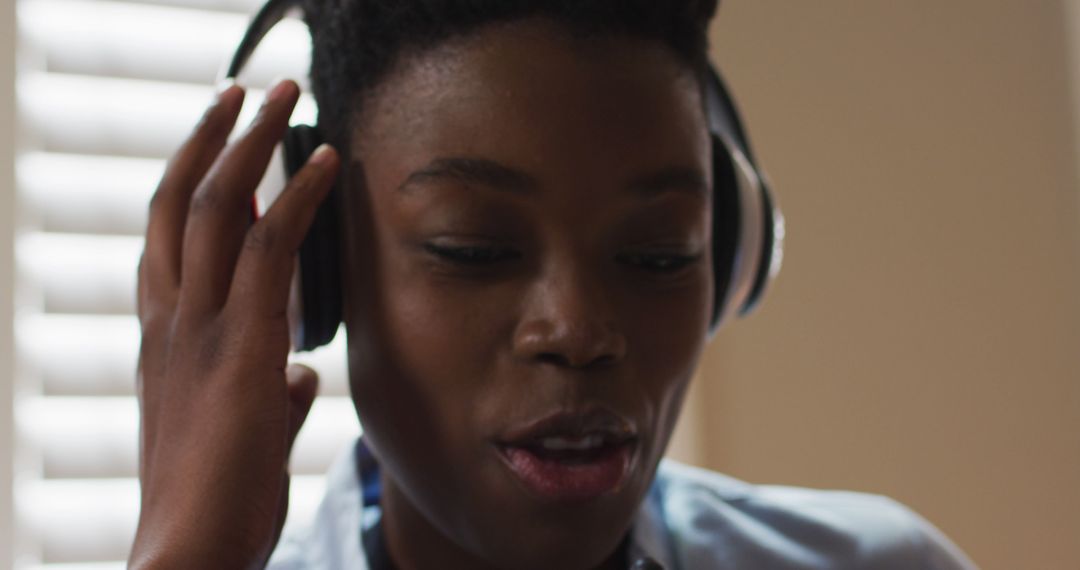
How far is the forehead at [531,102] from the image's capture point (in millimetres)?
835

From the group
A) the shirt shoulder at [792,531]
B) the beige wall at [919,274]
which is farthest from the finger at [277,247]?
the beige wall at [919,274]

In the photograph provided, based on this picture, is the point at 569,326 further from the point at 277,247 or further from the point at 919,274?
the point at 919,274

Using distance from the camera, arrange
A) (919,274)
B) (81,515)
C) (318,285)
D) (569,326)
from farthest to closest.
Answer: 1. (919,274)
2. (81,515)
3. (318,285)
4. (569,326)

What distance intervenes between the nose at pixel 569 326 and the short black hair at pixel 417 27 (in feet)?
0.58

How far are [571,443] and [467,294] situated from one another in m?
0.12

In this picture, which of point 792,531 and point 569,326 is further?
point 792,531

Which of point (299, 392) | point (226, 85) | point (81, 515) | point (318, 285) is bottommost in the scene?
point (81, 515)

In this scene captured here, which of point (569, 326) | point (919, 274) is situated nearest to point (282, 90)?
point (569, 326)

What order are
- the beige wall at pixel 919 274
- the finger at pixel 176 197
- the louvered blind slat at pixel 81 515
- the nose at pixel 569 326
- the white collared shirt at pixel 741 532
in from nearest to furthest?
the nose at pixel 569 326 → the finger at pixel 176 197 → the white collared shirt at pixel 741 532 → the louvered blind slat at pixel 81 515 → the beige wall at pixel 919 274

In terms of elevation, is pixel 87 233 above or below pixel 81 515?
A: above

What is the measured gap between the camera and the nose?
80 centimetres

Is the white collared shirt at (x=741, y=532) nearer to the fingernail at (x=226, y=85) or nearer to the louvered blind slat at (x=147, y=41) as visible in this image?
the fingernail at (x=226, y=85)

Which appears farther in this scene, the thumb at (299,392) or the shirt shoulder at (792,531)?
the shirt shoulder at (792,531)

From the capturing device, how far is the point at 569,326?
0.80 m
